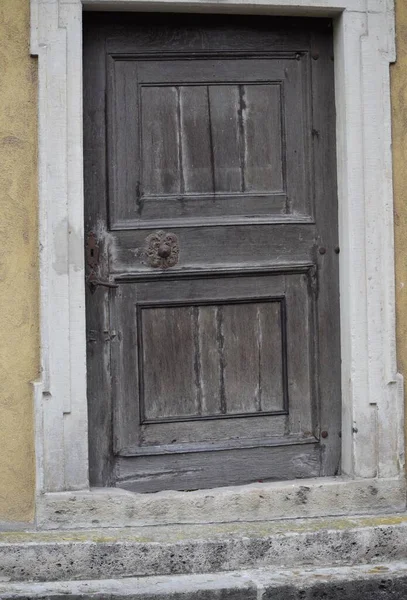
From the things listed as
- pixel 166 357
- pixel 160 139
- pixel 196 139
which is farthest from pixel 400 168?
pixel 166 357

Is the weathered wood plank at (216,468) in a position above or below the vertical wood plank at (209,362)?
below

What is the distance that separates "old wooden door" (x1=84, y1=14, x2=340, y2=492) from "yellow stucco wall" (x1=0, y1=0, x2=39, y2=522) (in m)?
0.30

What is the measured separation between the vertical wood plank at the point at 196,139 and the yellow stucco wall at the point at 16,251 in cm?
69

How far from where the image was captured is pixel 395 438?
179 inches

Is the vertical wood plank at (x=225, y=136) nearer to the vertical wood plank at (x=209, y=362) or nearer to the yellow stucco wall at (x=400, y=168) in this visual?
the vertical wood plank at (x=209, y=362)

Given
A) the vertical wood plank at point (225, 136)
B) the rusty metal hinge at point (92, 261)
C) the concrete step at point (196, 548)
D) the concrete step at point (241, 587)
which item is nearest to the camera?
the concrete step at point (241, 587)

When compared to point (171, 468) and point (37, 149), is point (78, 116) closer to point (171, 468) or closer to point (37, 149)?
point (37, 149)

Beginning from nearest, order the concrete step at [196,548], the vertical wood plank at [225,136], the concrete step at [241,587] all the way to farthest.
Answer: the concrete step at [241,587] → the concrete step at [196,548] → the vertical wood plank at [225,136]

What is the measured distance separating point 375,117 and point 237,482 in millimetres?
1729

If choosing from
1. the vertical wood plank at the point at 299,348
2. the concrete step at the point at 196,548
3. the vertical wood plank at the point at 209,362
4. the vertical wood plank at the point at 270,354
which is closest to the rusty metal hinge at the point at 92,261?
the vertical wood plank at the point at 209,362

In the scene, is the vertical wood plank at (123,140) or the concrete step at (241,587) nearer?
the concrete step at (241,587)

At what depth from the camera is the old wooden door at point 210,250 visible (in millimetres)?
4469

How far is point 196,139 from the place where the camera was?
4.53 meters

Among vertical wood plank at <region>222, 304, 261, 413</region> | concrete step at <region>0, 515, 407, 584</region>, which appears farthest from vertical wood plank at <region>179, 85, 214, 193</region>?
concrete step at <region>0, 515, 407, 584</region>
